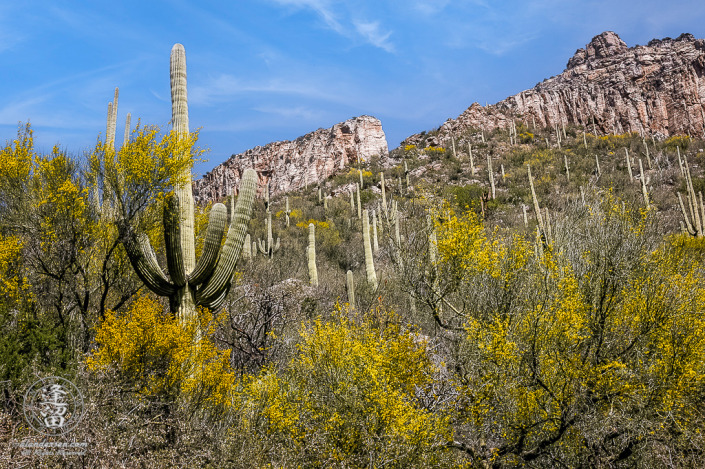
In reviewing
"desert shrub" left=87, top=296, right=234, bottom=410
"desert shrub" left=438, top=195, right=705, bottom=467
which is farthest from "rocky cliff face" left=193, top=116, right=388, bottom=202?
"desert shrub" left=87, top=296, right=234, bottom=410

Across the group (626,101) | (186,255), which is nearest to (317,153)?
(626,101)

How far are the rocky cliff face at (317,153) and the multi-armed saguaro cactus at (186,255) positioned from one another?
4117 cm

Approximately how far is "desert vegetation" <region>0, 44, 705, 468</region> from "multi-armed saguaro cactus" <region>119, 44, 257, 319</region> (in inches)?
1.4

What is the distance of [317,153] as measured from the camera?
53.3m

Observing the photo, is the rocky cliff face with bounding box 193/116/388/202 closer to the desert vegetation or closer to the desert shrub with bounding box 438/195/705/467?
the desert vegetation

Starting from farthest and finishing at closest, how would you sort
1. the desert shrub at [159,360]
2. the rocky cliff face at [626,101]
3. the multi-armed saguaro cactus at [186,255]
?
the rocky cliff face at [626,101] → the multi-armed saguaro cactus at [186,255] → the desert shrub at [159,360]

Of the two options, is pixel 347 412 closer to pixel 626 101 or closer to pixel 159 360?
pixel 159 360

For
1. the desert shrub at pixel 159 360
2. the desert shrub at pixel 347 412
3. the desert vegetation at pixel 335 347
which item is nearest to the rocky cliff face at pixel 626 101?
the desert vegetation at pixel 335 347

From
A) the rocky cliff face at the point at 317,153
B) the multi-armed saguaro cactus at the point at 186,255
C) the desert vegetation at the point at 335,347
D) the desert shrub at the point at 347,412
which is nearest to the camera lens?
the desert shrub at the point at 347,412

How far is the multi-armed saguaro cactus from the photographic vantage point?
7.54 metres

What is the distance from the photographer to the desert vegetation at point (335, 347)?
5520 millimetres

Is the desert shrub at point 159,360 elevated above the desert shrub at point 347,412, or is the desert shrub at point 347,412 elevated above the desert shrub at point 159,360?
the desert shrub at point 159,360

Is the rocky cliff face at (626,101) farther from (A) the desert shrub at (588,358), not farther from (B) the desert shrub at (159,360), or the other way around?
(B) the desert shrub at (159,360)

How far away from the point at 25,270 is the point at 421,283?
724 centimetres
